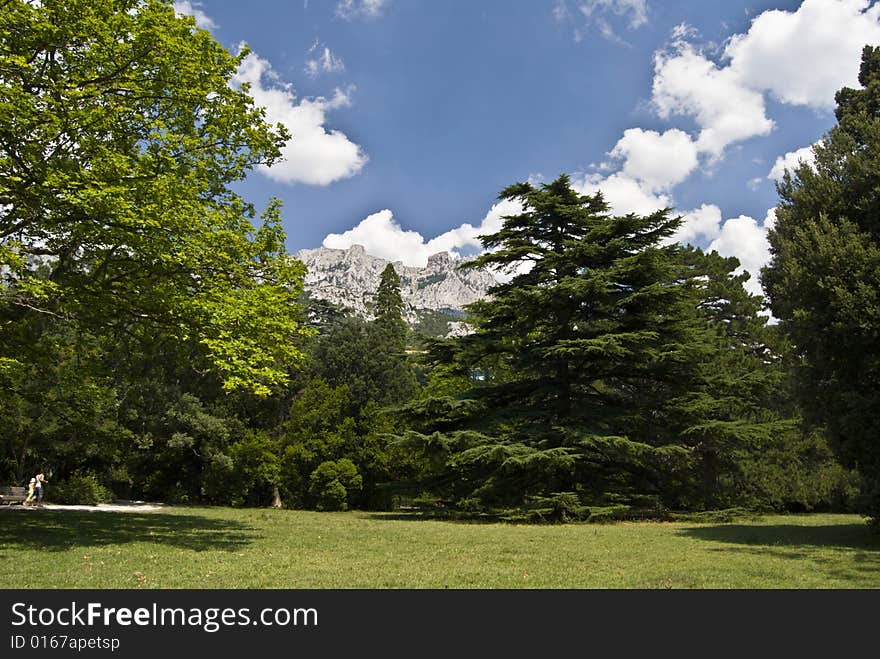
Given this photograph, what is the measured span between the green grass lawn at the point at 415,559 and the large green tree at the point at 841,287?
261 centimetres

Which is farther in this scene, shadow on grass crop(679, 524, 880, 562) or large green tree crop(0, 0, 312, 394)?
shadow on grass crop(679, 524, 880, 562)

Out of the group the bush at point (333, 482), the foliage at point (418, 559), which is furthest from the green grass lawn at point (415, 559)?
the bush at point (333, 482)

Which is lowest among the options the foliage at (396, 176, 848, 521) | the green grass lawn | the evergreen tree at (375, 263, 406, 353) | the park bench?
the green grass lawn

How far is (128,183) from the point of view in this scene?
1066 centimetres

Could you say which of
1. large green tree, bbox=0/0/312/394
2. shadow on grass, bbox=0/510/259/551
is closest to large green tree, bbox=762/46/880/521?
large green tree, bbox=0/0/312/394

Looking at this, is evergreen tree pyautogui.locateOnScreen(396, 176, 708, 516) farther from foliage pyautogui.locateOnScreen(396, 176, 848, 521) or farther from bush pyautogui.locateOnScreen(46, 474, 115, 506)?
bush pyautogui.locateOnScreen(46, 474, 115, 506)

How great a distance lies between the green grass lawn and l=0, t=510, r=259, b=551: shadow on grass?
0.03m

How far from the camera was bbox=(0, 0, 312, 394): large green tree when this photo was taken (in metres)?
10.1

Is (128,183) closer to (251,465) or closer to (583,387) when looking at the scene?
(583,387)

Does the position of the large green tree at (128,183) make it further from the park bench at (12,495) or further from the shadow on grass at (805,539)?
the park bench at (12,495)

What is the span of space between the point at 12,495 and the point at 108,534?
1523cm

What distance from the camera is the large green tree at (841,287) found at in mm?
12242

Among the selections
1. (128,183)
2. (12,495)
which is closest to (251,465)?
(12,495)
